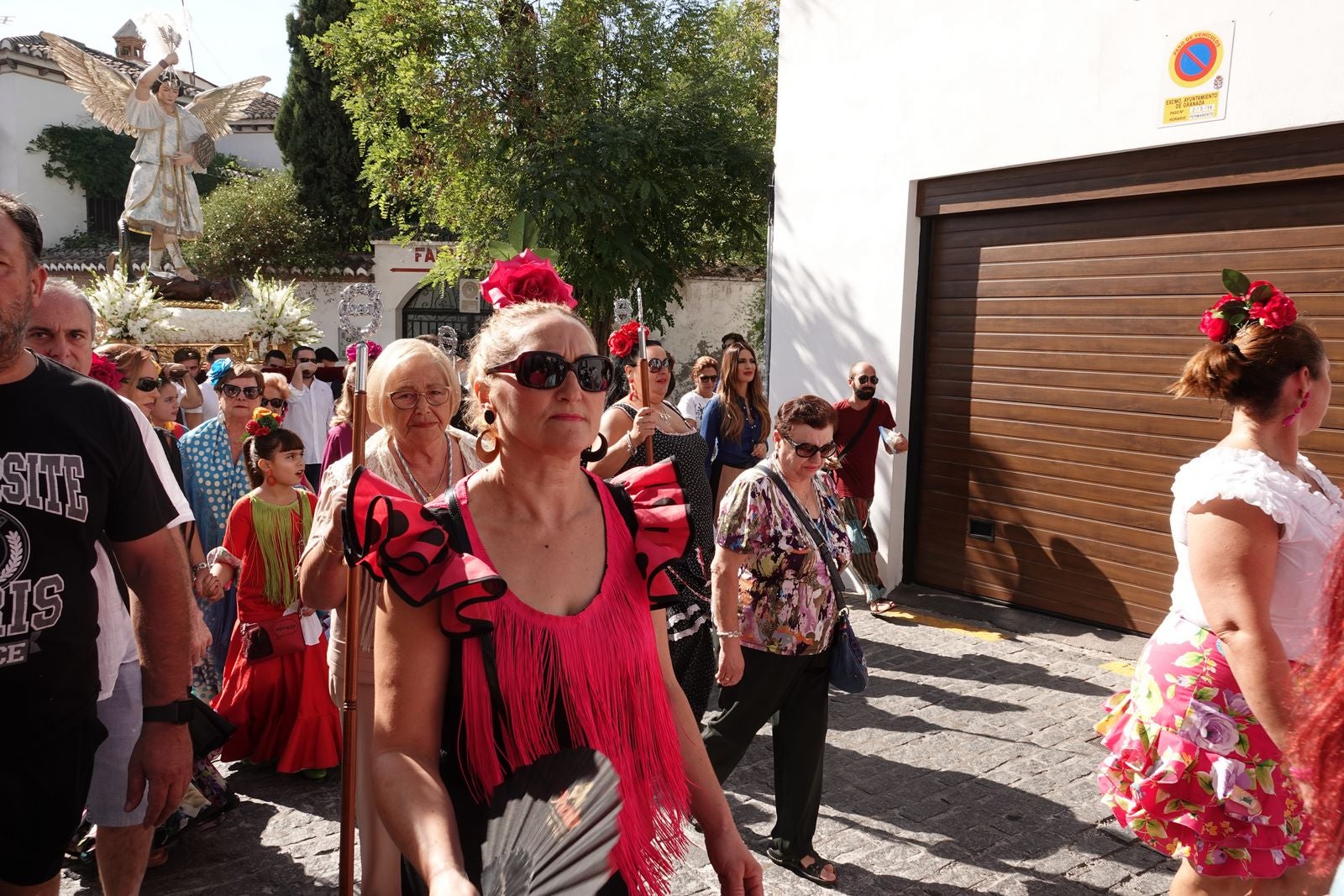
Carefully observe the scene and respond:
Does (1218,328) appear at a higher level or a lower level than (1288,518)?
higher

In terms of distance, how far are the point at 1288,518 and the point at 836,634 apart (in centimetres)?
190

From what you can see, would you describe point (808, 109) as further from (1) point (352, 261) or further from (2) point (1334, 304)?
(1) point (352, 261)

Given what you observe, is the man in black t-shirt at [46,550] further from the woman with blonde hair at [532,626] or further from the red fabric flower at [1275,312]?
the red fabric flower at [1275,312]

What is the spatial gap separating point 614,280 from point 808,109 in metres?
6.58

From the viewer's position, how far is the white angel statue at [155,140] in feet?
56.3

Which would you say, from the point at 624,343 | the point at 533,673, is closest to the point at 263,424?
the point at 624,343

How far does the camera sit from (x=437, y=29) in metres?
17.0

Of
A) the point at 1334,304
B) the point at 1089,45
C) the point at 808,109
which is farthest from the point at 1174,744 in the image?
the point at 808,109

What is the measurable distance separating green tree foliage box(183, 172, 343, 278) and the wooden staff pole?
85.7 ft

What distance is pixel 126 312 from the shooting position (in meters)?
11.1

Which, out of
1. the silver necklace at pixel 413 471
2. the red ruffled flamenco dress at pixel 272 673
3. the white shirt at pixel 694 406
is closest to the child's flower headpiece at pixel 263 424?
the red ruffled flamenco dress at pixel 272 673

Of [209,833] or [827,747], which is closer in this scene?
[209,833]

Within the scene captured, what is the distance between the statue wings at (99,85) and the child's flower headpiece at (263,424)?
14904mm

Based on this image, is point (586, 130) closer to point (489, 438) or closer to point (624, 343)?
point (624, 343)
